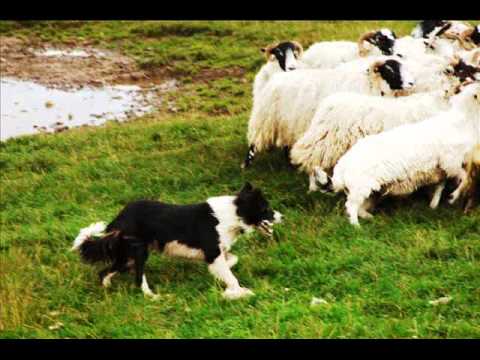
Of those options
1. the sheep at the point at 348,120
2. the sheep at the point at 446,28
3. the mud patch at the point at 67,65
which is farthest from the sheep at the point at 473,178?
the mud patch at the point at 67,65

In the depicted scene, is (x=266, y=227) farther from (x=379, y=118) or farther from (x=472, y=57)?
(x=472, y=57)

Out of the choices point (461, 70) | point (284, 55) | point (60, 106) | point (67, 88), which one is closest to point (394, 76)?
point (461, 70)

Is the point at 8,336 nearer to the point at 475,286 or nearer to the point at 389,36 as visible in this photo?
the point at 475,286

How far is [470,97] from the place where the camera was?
24.1 ft

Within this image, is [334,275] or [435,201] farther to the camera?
[435,201]

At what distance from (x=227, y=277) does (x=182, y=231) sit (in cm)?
53

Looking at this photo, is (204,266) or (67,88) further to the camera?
(67,88)

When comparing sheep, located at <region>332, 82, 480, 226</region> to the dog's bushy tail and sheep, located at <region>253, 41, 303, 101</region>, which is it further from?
sheep, located at <region>253, 41, 303, 101</region>

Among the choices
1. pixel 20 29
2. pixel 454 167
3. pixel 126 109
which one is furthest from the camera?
pixel 20 29

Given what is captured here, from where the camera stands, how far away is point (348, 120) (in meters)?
7.88

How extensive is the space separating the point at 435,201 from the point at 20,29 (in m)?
17.4

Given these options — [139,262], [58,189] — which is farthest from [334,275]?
[58,189]

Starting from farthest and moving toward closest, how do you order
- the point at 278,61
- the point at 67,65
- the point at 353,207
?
the point at 67,65 → the point at 278,61 → the point at 353,207
